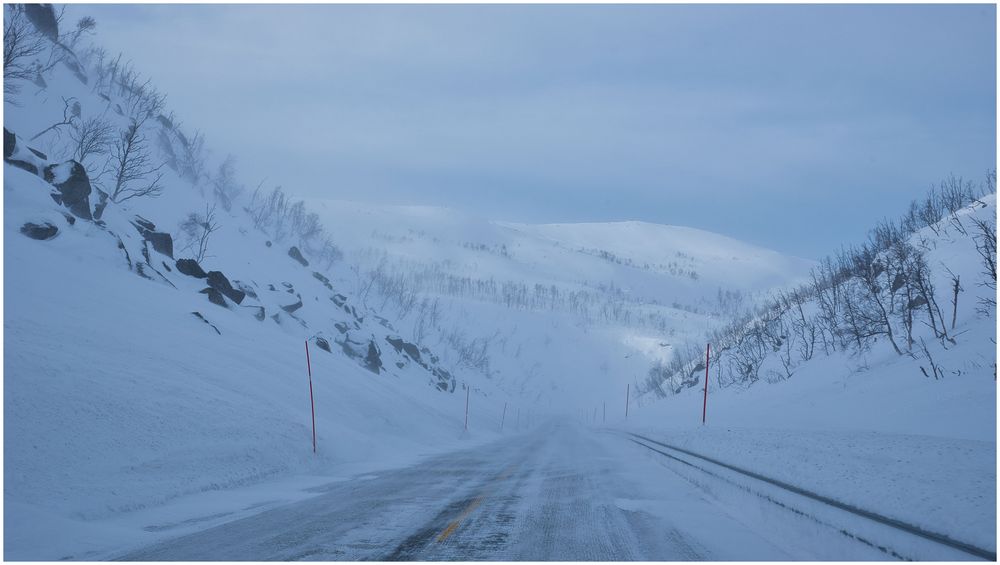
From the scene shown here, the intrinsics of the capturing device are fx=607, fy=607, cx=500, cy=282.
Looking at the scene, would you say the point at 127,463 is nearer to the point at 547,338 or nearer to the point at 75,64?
the point at 75,64

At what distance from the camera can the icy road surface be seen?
7.10 metres

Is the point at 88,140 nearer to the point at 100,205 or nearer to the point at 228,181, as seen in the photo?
the point at 100,205

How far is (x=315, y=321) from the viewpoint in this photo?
160ft

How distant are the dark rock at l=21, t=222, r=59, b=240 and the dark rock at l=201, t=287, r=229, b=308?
9511 mm

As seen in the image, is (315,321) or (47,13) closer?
(315,321)

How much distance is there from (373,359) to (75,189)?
85.4 feet

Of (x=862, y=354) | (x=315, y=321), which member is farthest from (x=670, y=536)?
(x=315, y=321)

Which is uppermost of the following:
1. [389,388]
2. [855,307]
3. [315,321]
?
[855,307]

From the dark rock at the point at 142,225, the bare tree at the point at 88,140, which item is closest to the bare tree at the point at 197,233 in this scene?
the dark rock at the point at 142,225

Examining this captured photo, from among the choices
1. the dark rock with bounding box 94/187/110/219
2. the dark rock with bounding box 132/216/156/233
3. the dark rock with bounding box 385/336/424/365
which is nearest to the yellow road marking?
the dark rock with bounding box 94/187/110/219

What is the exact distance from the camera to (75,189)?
2678 centimetres

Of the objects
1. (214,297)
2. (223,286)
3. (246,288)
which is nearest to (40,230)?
(214,297)

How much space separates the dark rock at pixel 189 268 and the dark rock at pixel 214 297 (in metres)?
1.64

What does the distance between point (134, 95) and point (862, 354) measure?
259 ft
